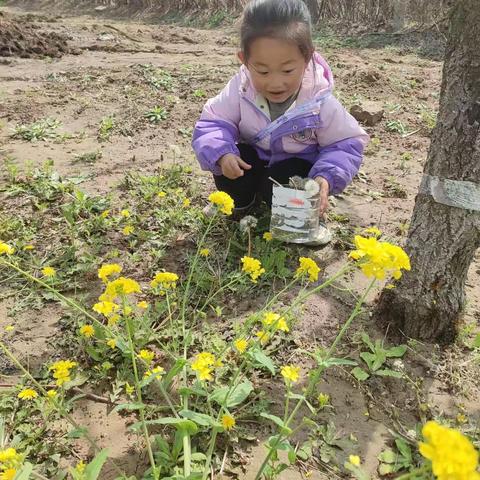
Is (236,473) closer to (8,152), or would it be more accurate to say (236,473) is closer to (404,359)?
(404,359)

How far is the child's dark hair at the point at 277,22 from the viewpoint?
85.3 inches

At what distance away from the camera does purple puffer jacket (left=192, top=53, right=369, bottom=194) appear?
99.9 inches

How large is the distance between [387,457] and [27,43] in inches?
299

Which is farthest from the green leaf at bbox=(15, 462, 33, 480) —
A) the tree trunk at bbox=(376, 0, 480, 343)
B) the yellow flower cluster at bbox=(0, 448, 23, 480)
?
the tree trunk at bbox=(376, 0, 480, 343)

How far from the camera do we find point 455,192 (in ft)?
5.97

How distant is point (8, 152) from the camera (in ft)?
12.3

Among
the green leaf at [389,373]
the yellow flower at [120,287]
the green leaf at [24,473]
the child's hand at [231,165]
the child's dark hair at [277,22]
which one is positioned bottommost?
the green leaf at [389,373]

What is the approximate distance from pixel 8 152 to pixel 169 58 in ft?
14.0

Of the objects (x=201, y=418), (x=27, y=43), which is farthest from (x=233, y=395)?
(x=27, y=43)

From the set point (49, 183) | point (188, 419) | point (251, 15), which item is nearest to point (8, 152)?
point (49, 183)

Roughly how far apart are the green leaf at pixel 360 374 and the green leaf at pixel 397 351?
14 centimetres

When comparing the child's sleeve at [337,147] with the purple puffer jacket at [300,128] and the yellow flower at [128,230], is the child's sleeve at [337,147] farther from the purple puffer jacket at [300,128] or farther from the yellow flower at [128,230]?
the yellow flower at [128,230]

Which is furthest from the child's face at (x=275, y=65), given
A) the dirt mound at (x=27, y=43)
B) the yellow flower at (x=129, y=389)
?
the dirt mound at (x=27, y=43)

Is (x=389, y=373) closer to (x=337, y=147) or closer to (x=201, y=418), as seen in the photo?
(x=201, y=418)
